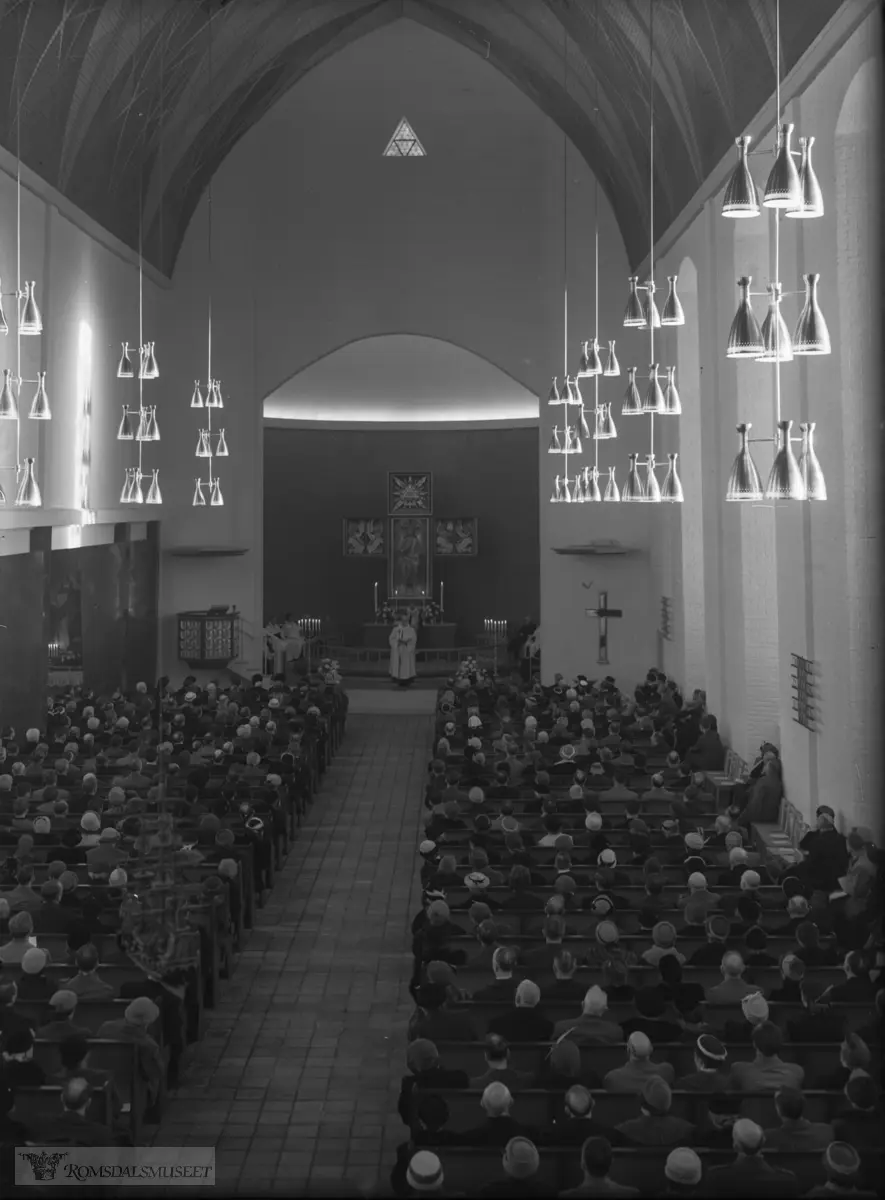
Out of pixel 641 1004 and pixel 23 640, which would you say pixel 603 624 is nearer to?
pixel 23 640

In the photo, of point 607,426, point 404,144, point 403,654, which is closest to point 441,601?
point 403,654

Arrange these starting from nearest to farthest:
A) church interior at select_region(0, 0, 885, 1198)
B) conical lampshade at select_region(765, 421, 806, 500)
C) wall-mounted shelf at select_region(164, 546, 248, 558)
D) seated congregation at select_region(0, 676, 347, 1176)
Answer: seated congregation at select_region(0, 676, 347, 1176)
church interior at select_region(0, 0, 885, 1198)
conical lampshade at select_region(765, 421, 806, 500)
wall-mounted shelf at select_region(164, 546, 248, 558)

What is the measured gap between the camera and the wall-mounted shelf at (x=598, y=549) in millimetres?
24422

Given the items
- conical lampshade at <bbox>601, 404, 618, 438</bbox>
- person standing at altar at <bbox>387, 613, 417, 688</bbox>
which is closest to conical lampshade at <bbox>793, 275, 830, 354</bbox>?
conical lampshade at <bbox>601, 404, 618, 438</bbox>

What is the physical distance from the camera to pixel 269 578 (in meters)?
30.8

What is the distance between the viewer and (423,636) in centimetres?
3022

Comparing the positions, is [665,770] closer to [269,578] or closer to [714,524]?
[714,524]

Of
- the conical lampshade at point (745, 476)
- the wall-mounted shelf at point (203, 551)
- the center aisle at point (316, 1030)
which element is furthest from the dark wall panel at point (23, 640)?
the conical lampshade at point (745, 476)

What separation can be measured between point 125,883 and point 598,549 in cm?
1528

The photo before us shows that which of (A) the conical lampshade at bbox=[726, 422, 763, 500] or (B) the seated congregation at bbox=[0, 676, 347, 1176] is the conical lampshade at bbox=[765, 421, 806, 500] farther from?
(B) the seated congregation at bbox=[0, 676, 347, 1176]

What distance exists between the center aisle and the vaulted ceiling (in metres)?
8.77

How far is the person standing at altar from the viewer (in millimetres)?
26672

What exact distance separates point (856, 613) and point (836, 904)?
9.22 feet

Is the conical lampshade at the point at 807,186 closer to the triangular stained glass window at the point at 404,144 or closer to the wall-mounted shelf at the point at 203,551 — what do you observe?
the triangular stained glass window at the point at 404,144
